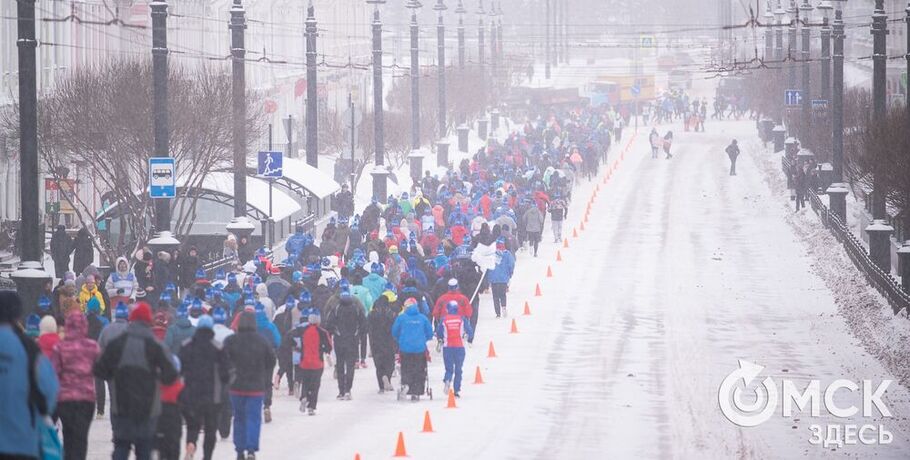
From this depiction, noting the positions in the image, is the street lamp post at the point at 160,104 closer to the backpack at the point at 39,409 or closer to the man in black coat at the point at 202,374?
the man in black coat at the point at 202,374

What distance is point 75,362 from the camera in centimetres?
1430

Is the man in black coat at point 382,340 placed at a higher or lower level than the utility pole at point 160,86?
lower

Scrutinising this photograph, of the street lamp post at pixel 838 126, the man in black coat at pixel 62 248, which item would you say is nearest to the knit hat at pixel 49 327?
the man in black coat at pixel 62 248

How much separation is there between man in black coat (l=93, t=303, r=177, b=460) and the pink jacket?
37.4 inches

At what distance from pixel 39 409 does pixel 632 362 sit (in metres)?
14.7

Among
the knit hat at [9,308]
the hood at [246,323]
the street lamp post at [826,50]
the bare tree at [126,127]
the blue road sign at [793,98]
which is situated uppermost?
the street lamp post at [826,50]

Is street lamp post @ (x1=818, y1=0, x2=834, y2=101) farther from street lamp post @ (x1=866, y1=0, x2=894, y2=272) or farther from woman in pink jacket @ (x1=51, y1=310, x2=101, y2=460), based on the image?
woman in pink jacket @ (x1=51, y1=310, x2=101, y2=460)

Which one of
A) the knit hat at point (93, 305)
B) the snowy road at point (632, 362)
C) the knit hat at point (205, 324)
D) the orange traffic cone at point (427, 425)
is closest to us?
the knit hat at point (205, 324)

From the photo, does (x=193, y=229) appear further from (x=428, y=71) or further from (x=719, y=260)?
(x=428, y=71)

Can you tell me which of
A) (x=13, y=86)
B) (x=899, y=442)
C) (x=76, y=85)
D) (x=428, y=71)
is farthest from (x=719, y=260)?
(x=428, y=71)

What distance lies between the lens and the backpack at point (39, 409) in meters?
11.0

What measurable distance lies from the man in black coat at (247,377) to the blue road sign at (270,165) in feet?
54.3

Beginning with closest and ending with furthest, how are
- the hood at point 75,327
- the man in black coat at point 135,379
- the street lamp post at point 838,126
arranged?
1. the man in black coat at point 135,379
2. the hood at point 75,327
3. the street lamp post at point 838,126

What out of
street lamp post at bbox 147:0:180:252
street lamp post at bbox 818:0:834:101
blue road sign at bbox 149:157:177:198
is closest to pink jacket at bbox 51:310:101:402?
blue road sign at bbox 149:157:177:198
